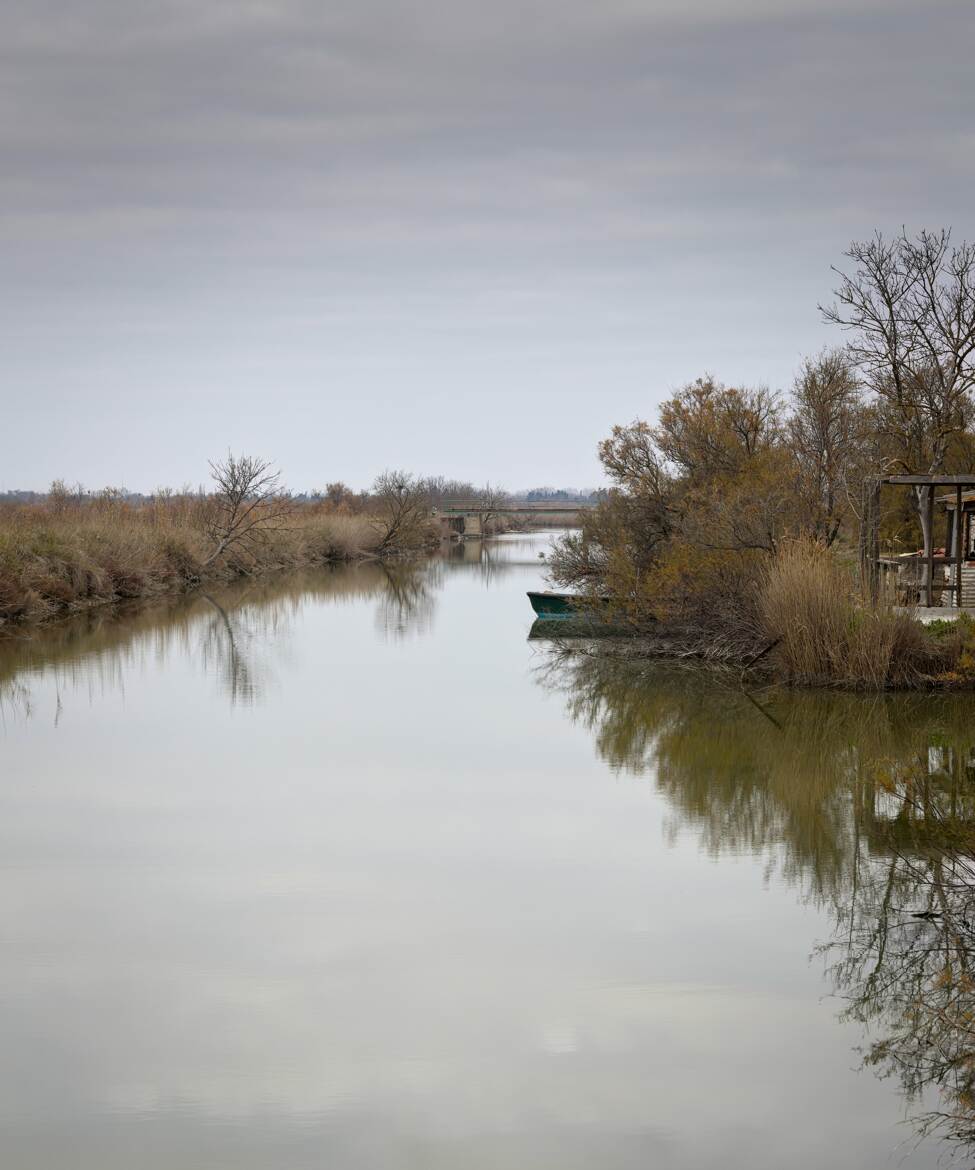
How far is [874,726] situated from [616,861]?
20.3 ft

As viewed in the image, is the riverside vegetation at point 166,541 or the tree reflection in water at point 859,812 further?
the riverside vegetation at point 166,541

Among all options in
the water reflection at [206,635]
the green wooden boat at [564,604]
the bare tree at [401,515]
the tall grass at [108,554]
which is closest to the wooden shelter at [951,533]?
the green wooden boat at [564,604]

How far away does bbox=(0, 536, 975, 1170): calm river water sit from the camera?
5355mm

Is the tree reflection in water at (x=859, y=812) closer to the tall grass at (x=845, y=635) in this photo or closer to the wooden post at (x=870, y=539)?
the tall grass at (x=845, y=635)

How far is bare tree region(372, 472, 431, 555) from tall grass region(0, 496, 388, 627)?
8.72m

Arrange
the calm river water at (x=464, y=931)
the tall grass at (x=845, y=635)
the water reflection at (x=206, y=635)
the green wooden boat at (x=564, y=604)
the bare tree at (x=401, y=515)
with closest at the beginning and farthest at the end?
the calm river water at (x=464, y=931), the tall grass at (x=845, y=635), the water reflection at (x=206, y=635), the green wooden boat at (x=564, y=604), the bare tree at (x=401, y=515)

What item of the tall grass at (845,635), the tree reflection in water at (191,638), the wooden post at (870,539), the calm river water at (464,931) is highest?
the wooden post at (870,539)

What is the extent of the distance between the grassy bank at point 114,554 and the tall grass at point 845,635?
14761mm

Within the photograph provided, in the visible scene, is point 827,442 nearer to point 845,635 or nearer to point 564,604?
point 564,604

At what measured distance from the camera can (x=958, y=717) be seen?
14578 millimetres

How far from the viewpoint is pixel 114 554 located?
29281mm

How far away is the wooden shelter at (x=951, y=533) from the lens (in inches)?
709

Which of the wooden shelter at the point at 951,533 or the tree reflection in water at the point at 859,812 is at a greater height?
the wooden shelter at the point at 951,533

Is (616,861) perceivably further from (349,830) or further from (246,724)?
(246,724)
